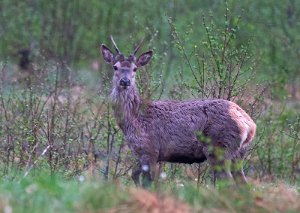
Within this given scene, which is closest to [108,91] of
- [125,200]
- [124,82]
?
[124,82]

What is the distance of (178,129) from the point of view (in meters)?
12.2

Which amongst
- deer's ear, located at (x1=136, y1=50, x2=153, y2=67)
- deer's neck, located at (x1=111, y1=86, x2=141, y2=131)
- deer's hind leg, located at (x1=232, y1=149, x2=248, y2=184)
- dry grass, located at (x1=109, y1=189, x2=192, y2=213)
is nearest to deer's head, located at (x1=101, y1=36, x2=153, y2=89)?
deer's neck, located at (x1=111, y1=86, x2=141, y2=131)

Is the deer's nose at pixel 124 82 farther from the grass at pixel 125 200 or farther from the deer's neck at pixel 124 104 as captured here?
the grass at pixel 125 200

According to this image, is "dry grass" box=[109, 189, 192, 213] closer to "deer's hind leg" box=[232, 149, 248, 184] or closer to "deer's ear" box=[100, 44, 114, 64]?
"deer's hind leg" box=[232, 149, 248, 184]

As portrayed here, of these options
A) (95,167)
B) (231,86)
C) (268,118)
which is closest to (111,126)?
(95,167)

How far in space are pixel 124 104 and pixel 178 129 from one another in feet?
2.79

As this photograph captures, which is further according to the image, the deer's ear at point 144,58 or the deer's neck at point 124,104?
the deer's ear at point 144,58

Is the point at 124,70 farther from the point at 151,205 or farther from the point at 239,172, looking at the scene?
the point at 151,205

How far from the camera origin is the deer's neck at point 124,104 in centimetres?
1245

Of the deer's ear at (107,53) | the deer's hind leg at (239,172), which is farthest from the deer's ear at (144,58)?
the deer's hind leg at (239,172)

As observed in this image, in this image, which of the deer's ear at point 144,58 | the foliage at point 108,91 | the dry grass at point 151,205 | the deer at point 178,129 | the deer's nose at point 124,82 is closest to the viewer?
the dry grass at point 151,205

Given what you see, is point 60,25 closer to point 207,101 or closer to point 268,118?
point 268,118

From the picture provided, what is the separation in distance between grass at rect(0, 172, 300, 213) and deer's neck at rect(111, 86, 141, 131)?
3453 millimetres

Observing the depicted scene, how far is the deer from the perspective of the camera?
39.1ft
